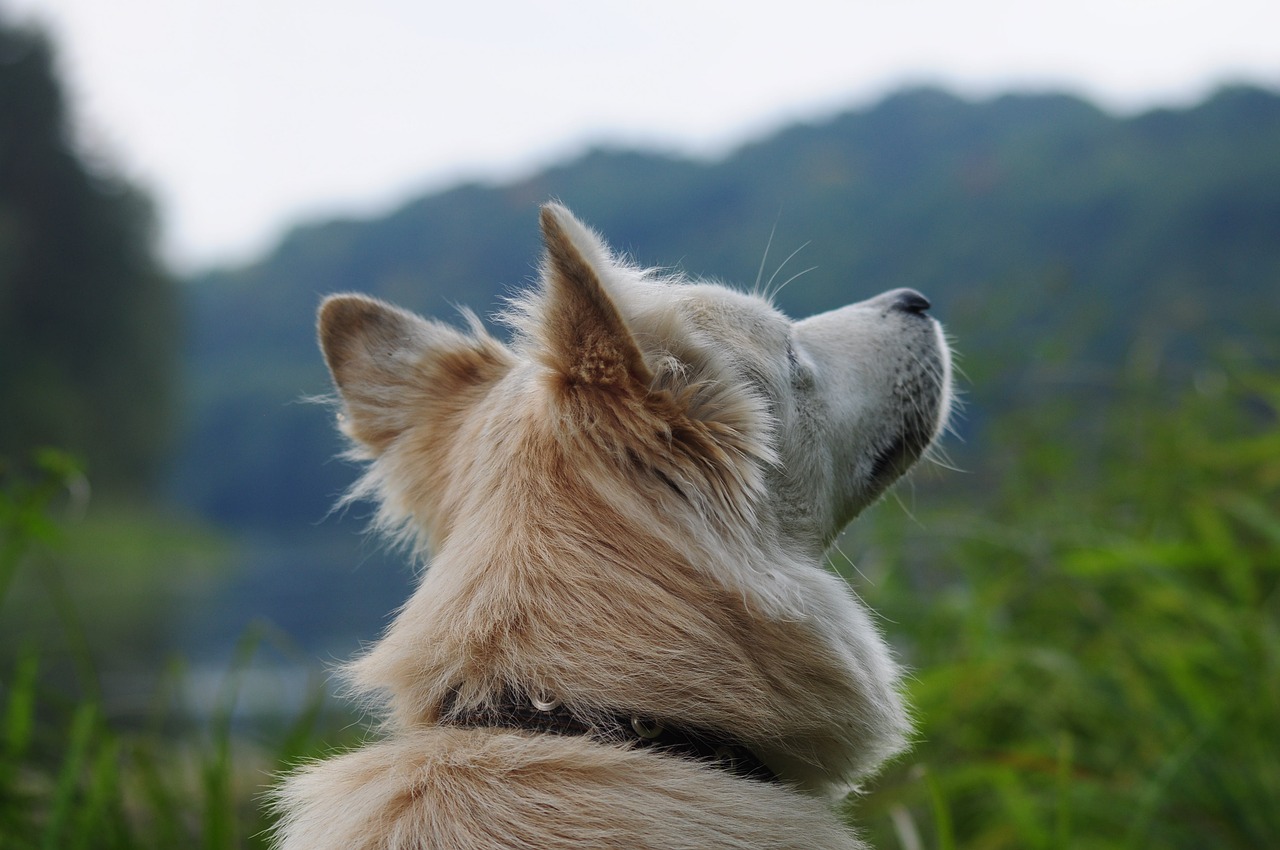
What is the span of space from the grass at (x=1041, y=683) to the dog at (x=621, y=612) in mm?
635

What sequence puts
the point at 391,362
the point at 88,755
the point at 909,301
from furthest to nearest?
the point at 88,755 → the point at 909,301 → the point at 391,362

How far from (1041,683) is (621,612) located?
3429mm

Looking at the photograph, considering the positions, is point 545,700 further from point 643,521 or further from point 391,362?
point 391,362

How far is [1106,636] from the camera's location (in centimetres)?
438

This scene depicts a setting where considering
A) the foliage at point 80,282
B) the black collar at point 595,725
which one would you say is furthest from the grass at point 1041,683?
the foliage at point 80,282

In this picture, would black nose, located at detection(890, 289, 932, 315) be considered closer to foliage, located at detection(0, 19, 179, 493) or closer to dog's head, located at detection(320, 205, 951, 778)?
dog's head, located at detection(320, 205, 951, 778)

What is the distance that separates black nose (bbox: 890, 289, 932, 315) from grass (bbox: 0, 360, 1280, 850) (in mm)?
947

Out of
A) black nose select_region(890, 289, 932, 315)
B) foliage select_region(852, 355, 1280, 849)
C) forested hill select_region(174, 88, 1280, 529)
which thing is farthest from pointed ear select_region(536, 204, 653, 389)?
foliage select_region(852, 355, 1280, 849)

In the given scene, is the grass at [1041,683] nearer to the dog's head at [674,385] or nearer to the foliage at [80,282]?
the dog's head at [674,385]

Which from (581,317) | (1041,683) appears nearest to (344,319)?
(581,317)

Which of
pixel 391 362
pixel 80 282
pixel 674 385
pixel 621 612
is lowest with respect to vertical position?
pixel 621 612

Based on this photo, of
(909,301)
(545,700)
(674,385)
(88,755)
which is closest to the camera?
(545,700)

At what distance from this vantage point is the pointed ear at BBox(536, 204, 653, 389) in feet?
5.57

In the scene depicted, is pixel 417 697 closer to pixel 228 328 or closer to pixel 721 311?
pixel 721 311
